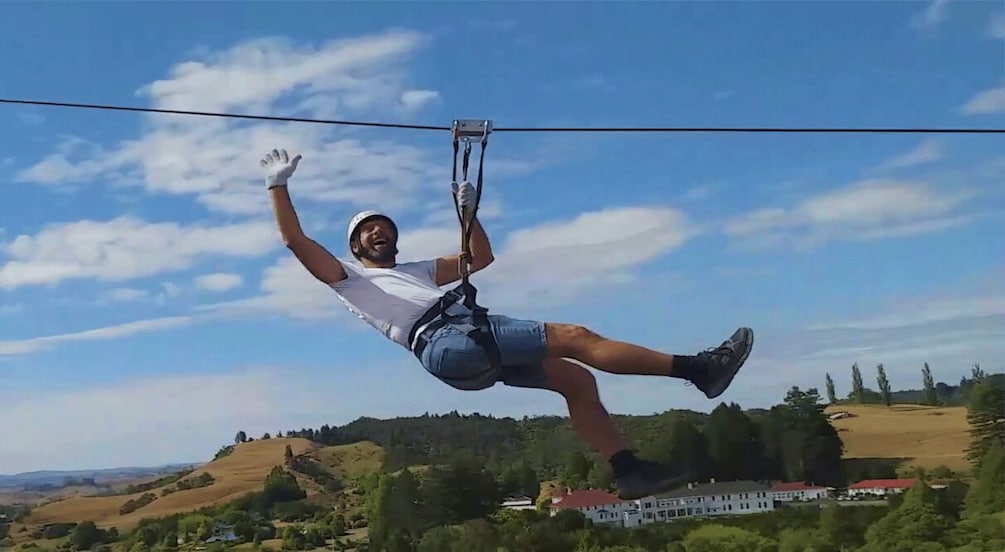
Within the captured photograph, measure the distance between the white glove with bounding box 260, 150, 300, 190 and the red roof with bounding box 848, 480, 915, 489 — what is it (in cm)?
1510

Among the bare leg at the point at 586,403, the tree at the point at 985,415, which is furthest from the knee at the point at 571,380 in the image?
the tree at the point at 985,415

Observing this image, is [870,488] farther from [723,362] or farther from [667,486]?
[723,362]

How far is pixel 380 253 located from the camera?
9.96 feet

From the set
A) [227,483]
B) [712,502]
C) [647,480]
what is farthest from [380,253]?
[227,483]

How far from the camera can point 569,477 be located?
11305mm

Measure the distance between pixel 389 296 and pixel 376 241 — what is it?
21cm

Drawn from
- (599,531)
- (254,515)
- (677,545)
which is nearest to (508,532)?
(599,531)

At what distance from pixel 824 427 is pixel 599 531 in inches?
146

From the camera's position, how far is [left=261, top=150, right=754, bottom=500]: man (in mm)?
2701

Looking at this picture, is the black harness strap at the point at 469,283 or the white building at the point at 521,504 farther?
the white building at the point at 521,504

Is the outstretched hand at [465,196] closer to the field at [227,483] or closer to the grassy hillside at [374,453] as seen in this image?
the grassy hillside at [374,453]

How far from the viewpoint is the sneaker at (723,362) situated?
8.89 ft

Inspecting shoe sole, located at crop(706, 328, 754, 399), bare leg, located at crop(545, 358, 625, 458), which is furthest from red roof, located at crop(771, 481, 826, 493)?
shoe sole, located at crop(706, 328, 754, 399)

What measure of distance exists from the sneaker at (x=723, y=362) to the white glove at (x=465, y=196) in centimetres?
73
